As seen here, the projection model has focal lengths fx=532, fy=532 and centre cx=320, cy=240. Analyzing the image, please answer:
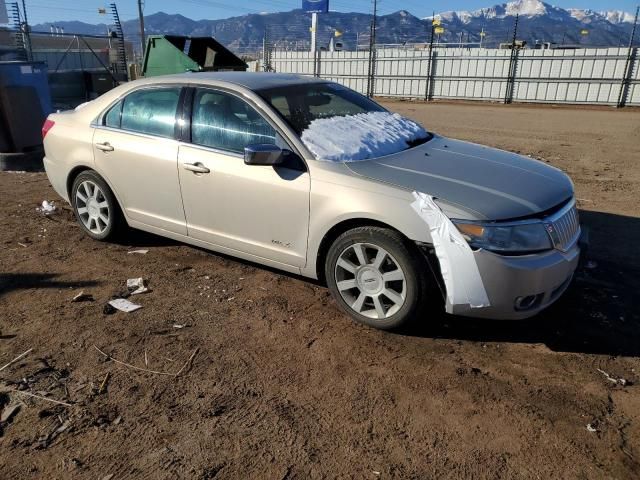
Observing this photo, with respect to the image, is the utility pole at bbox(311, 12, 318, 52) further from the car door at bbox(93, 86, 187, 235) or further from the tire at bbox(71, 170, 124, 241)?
the car door at bbox(93, 86, 187, 235)

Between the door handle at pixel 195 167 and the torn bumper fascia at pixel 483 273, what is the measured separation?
5.54 feet

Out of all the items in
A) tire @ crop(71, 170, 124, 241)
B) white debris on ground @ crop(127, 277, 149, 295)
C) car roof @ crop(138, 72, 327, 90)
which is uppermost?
car roof @ crop(138, 72, 327, 90)

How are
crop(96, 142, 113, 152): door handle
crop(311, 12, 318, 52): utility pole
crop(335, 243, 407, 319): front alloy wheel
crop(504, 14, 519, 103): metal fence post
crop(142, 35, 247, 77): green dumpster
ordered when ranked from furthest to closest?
crop(311, 12, 318, 52): utility pole → crop(504, 14, 519, 103): metal fence post → crop(142, 35, 247, 77): green dumpster → crop(96, 142, 113, 152): door handle → crop(335, 243, 407, 319): front alloy wheel

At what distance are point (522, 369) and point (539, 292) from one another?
1.54 feet

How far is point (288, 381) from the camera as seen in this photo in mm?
3047

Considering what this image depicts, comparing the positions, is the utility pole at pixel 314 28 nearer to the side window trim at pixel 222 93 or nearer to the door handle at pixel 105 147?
the door handle at pixel 105 147

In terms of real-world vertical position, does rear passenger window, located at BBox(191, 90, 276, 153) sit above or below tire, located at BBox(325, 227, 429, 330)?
above

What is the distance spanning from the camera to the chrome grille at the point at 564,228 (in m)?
3.26

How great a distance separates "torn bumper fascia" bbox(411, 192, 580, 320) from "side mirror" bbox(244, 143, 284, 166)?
98cm

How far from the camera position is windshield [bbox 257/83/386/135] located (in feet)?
13.0

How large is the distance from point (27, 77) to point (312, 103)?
6484 mm

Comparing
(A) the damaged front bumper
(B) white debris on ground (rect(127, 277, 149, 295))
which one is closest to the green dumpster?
(B) white debris on ground (rect(127, 277, 149, 295))

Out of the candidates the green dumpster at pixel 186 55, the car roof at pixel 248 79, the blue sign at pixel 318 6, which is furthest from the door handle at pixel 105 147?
the blue sign at pixel 318 6

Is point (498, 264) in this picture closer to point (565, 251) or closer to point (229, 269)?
point (565, 251)
